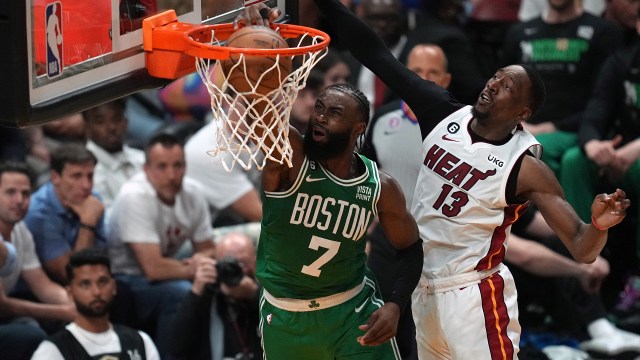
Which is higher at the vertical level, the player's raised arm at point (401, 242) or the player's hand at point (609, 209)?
the player's hand at point (609, 209)

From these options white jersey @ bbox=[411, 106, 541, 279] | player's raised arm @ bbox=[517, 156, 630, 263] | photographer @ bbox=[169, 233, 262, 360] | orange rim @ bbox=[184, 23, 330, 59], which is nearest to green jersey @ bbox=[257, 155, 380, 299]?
white jersey @ bbox=[411, 106, 541, 279]

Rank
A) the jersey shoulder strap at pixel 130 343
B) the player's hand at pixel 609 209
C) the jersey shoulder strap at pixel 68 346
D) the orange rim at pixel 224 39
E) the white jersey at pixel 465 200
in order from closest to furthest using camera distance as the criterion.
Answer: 1. the orange rim at pixel 224 39
2. the player's hand at pixel 609 209
3. the white jersey at pixel 465 200
4. the jersey shoulder strap at pixel 68 346
5. the jersey shoulder strap at pixel 130 343

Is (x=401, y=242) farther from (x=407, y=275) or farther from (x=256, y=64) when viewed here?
(x=256, y=64)

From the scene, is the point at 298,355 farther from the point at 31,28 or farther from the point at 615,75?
the point at 615,75

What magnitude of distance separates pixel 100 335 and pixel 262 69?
104 inches

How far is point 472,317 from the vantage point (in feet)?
18.4

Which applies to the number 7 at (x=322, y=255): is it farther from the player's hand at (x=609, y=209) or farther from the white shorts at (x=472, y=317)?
the player's hand at (x=609, y=209)

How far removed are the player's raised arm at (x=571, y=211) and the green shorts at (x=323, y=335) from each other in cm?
95

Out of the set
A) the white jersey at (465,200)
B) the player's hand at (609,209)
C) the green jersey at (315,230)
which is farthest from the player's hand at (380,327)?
the player's hand at (609,209)

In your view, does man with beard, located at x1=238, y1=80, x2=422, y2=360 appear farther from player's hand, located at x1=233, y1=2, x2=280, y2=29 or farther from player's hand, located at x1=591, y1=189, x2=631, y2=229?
player's hand, located at x1=591, y1=189, x2=631, y2=229

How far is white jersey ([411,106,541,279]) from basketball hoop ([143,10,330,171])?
839mm

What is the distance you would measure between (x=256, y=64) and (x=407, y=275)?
1285 millimetres

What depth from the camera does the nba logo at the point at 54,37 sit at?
4.64m

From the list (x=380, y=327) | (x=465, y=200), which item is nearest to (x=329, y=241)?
(x=380, y=327)
